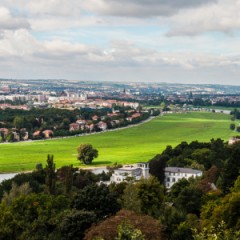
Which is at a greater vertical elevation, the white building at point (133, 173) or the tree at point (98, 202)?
the tree at point (98, 202)

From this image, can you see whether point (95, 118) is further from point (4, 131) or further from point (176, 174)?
point (176, 174)

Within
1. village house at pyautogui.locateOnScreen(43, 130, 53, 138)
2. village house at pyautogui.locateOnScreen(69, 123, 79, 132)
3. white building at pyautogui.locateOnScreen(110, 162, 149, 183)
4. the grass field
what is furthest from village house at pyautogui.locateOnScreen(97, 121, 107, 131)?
white building at pyautogui.locateOnScreen(110, 162, 149, 183)

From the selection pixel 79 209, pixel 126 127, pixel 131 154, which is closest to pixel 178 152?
pixel 131 154

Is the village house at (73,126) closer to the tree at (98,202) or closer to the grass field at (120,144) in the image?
the grass field at (120,144)

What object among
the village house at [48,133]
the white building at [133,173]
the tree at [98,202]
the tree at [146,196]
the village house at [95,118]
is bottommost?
the village house at [48,133]

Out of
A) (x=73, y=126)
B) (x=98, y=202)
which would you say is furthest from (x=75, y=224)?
(x=73, y=126)

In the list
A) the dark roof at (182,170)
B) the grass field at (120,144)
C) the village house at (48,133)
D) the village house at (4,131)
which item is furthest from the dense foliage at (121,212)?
the village house at (4,131)
